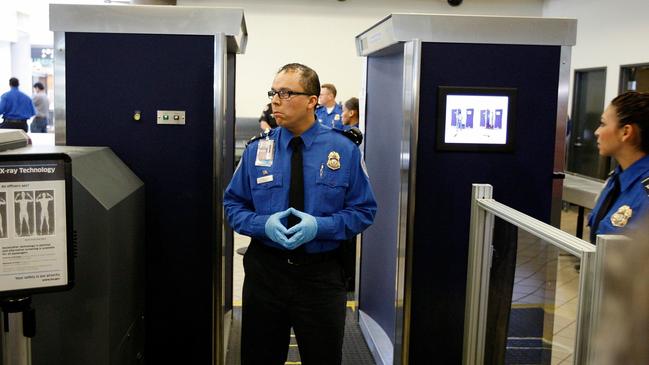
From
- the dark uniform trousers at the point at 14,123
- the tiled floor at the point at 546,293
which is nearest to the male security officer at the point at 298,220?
the tiled floor at the point at 546,293

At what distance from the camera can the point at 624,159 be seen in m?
2.46

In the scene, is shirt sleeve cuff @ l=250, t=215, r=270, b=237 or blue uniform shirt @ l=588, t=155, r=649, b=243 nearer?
blue uniform shirt @ l=588, t=155, r=649, b=243

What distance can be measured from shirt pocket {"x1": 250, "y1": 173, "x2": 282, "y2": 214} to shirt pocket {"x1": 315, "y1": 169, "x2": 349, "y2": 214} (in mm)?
157

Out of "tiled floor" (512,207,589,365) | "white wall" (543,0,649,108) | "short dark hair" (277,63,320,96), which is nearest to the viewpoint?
"short dark hair" (277,63,320,96)

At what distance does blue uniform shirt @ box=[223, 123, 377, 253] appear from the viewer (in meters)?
2.43

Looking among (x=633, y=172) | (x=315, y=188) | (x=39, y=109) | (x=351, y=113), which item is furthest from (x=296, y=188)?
(x=39, y=109)

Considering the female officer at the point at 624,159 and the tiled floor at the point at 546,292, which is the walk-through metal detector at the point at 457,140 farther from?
the female officer at the point at 624,159

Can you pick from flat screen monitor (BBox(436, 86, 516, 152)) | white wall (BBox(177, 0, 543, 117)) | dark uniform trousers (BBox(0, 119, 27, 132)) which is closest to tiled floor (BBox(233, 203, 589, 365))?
flat screen monitor (BBox(436, 86, 516, 152))

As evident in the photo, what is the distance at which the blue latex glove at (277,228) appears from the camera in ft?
7.47

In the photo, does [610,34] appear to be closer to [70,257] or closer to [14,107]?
[70,257]

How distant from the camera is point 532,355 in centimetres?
348

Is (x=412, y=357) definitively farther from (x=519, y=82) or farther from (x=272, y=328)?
(x=519, y=82)

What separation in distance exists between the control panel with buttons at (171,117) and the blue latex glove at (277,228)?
3.01 feet

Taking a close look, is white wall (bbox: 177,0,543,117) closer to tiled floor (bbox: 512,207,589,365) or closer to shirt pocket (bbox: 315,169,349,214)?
tiled floor (bbox: 512,207,589,365)
